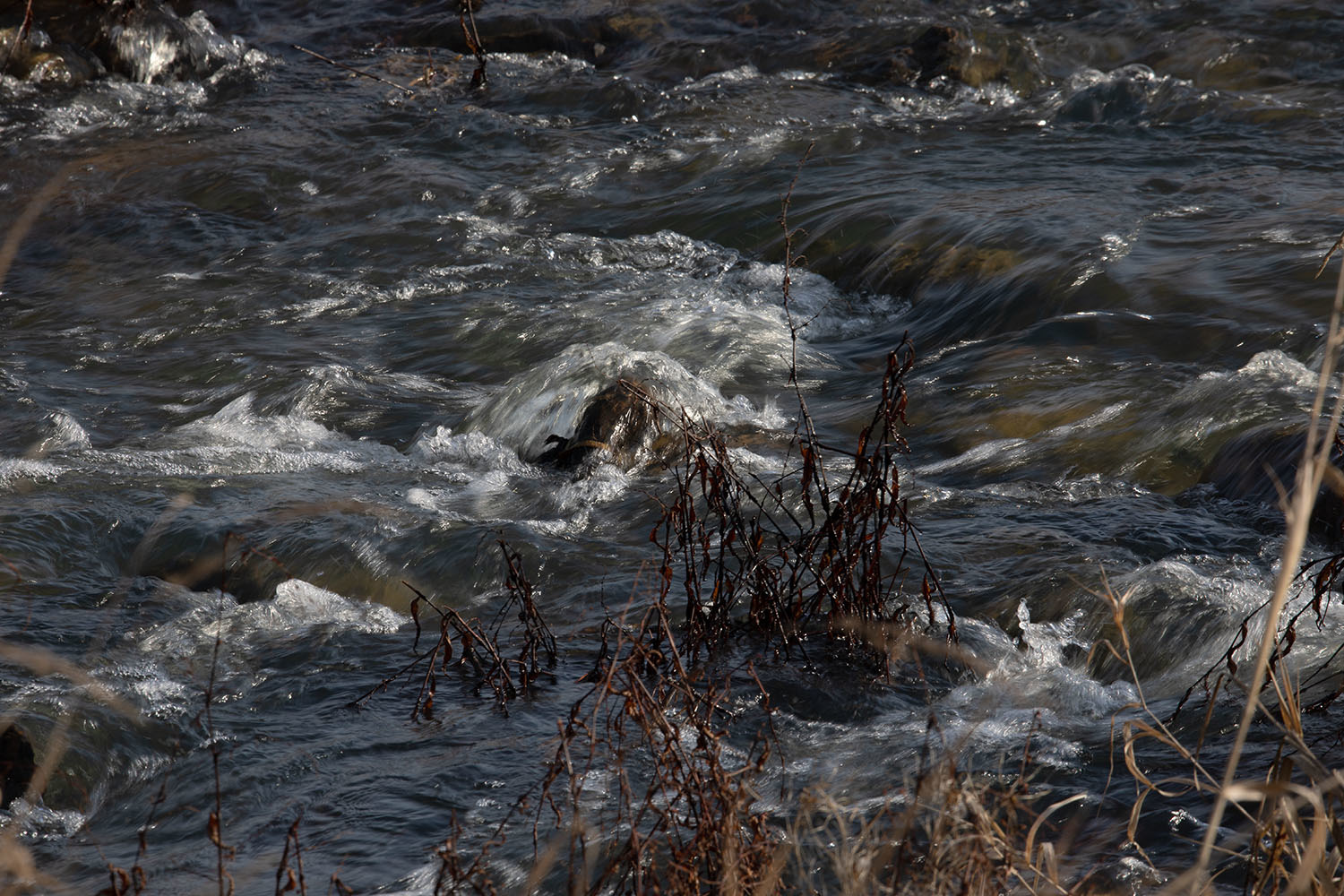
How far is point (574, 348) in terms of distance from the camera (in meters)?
6.86

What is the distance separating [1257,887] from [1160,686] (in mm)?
1955

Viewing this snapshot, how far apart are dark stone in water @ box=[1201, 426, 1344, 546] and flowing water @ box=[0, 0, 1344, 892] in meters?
0.14

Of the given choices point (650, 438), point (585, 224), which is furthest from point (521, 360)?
point (585, 224)

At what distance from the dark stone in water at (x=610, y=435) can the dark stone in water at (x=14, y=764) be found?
9.08 feet

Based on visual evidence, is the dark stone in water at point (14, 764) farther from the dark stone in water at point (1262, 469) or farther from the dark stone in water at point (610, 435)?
the dark stone in water at point (1262, 469)

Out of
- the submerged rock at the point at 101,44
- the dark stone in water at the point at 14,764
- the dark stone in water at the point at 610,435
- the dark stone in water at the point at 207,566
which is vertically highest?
the submerged rock at the point at 101,44

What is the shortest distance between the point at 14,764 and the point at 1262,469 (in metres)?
4.57

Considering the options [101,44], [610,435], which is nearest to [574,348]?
[610,435]

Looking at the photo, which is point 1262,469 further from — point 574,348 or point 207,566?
point 207,566

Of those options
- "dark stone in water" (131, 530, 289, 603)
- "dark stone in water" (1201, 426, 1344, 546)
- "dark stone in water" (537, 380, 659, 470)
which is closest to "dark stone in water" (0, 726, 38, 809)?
"dark stone in water" (131, 530, 289, 603)

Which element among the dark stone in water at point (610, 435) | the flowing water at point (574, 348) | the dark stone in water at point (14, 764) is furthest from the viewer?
the dark stone in water at point (610, 435)

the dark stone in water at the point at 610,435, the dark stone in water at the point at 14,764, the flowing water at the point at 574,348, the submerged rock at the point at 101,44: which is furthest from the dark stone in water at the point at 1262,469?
the submerged rock at the point at 101,44

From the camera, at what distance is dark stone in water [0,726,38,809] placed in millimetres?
3457

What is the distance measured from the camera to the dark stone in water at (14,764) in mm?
3457
